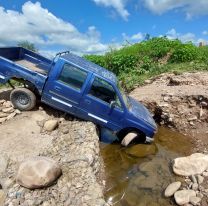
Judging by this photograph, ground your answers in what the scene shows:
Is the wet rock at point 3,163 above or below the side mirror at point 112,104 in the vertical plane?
below

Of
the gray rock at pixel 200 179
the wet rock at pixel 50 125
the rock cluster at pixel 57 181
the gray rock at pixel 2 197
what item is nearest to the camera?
the gray rock at pixel 2 197

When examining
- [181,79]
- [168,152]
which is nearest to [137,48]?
[181,79]

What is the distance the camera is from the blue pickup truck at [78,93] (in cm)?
973

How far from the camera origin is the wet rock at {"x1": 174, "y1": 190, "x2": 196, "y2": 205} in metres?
7.49

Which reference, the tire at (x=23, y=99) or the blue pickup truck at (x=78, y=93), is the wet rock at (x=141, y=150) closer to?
the blue pickup truck at (x=78, y=93)

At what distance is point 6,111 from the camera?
991 cm

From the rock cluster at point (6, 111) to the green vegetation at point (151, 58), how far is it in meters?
10.4

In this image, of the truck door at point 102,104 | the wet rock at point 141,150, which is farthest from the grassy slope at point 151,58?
the truck door at point 102,104

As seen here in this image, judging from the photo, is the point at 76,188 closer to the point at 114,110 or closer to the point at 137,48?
the point at 114,110

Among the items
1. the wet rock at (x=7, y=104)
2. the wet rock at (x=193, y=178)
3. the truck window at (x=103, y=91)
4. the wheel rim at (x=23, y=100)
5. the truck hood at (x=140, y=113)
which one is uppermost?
the truck window at (x=103, y=91)

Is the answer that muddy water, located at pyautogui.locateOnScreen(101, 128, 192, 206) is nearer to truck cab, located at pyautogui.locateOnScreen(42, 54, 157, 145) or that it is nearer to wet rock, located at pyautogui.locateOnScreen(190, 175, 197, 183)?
wet rock, located at pyautogui.locateOnScreen(190, 175, 197, 183)

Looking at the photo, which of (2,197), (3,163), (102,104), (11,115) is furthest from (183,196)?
(11,115)

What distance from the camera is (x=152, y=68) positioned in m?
20.5

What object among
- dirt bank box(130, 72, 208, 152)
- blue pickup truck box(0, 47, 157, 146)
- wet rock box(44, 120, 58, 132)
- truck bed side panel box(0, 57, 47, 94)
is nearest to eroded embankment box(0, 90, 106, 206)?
wet rock box(44, 120, 58, 132)
